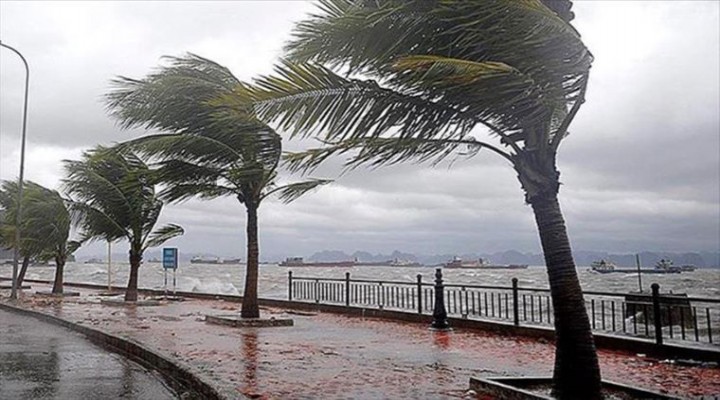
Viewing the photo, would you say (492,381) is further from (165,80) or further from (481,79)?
(165,80)

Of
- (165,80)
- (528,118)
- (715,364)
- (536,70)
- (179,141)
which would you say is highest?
(165,80)

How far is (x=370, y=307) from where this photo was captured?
1834cm

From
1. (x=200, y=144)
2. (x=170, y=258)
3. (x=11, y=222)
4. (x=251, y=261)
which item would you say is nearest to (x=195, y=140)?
(x=200, y=144)

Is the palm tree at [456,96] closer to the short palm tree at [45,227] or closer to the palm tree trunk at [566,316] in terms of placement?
the palm tree trunk at [566,316]

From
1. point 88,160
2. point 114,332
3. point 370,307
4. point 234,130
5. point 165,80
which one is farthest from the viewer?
point 88,160

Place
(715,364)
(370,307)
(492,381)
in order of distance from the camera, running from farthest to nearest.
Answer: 1. (370,307)
2. (715,364)
3. (492,381)

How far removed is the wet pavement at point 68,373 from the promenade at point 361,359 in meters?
0.59

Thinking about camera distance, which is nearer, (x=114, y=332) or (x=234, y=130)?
(x=114, y=332)

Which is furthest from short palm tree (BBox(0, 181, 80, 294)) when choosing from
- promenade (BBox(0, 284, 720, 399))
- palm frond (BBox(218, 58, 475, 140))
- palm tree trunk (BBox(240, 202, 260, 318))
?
palm frond (BBox(218, 58, 475, 140))

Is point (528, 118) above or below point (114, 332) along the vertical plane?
above

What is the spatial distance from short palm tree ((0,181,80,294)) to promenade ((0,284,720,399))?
1020 cm

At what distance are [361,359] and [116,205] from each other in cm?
1506

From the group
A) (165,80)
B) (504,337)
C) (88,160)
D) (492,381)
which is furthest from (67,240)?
(492,381)

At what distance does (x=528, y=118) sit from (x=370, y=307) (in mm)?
12348
